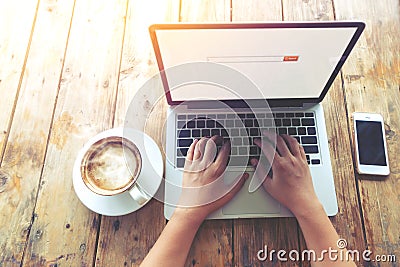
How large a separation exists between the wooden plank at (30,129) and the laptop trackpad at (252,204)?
1.32 ft

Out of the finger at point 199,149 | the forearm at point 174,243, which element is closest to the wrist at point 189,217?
the forearm at point 174,243

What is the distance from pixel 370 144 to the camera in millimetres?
815

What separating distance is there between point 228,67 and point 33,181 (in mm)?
466

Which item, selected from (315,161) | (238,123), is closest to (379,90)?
(315,161)

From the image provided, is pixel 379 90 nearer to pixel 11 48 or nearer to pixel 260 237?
pixel 260 237

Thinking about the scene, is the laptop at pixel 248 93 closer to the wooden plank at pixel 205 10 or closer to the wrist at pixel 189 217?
the wrist at pixel 189 217

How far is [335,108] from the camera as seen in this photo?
85 cm

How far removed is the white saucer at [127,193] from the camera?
750 millimetres

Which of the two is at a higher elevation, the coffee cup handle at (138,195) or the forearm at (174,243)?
the coffee cup handle at (138,195)

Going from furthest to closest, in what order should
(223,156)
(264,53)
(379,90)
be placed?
(379,90), (223,156), (264,53)

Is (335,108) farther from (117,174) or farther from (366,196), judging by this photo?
(117,174)

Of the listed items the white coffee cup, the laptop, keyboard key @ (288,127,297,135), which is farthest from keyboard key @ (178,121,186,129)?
keyboard key @ (288,127,297,135)

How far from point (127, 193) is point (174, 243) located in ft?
0.44

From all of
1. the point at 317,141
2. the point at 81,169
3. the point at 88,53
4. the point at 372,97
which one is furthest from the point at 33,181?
the point at 372,97
